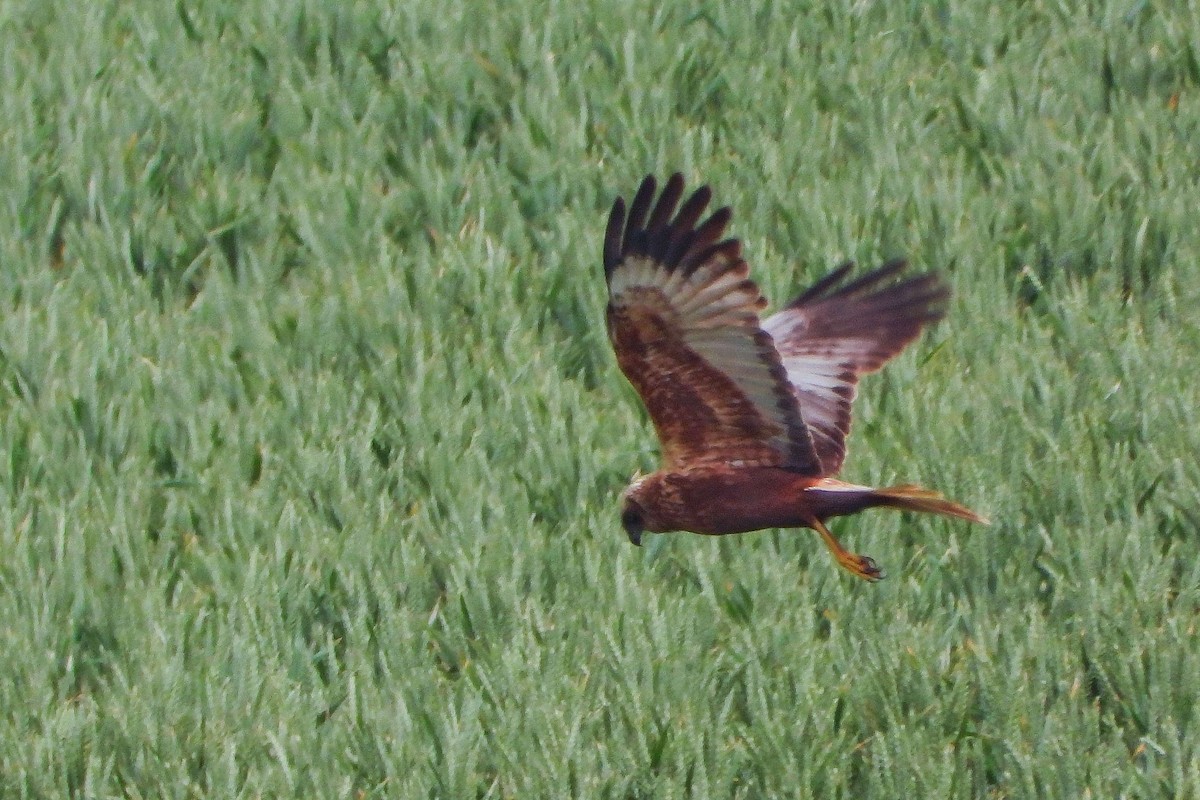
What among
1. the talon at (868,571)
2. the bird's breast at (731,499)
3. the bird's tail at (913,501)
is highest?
the bird's tail at (913,501)

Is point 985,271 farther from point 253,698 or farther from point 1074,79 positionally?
point 253,698

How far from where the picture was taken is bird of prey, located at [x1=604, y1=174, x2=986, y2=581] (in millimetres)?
4266

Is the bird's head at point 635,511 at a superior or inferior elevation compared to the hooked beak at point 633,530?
superior

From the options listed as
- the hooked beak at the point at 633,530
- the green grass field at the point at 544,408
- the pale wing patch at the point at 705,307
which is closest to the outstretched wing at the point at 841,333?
the green grass field at the point at 544,408

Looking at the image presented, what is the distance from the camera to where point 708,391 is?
14.5 ft

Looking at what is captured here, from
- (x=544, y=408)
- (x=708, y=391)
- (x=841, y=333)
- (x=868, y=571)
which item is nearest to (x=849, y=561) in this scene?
(x=868, y=571)

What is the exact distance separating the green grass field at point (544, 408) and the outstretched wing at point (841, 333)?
225mm

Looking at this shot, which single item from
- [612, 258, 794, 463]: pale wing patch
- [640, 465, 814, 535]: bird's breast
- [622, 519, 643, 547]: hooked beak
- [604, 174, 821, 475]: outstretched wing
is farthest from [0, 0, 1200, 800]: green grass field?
[612, 258, 794, 463]: pale wing patch

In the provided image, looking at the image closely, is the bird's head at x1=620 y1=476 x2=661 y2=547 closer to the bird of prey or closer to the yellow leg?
the bird of prey

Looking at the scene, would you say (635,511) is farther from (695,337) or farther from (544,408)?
(544,408)

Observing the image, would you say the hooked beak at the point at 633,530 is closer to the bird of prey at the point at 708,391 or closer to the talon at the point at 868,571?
the bird of prey at the point at 708,391

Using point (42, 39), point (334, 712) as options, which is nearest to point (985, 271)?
point (334, 712)

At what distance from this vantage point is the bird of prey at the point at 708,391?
168 inches

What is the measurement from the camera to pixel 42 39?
8.46 m
